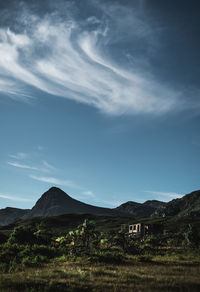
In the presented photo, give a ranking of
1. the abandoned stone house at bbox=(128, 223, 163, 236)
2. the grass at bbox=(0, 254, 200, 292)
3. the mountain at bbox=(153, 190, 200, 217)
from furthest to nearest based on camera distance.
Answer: the mountain at bbox=(153, 190, 200, 217)
the abandoned stone house at bbox=(128, 223, 163, 236)
the grass at bbox=(0, 254, 200, 292)

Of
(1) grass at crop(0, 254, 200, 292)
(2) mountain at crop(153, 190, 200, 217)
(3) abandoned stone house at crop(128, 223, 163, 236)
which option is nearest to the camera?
(1) grass at crop(0, 254, 200, 292)

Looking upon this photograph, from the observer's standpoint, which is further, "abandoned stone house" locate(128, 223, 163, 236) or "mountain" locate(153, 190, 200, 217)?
"mountain" locate(153, 190, 200, 217)

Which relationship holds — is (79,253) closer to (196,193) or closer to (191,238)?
(191,238)

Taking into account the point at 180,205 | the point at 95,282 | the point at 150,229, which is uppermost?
the point at 180,205

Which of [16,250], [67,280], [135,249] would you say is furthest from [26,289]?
[135,249]

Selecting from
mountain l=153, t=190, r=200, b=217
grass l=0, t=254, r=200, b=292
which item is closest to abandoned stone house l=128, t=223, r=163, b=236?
grass l=0, t=254, r=200, b=292

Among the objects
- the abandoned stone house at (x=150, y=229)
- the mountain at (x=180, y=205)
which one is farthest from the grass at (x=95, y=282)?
the mountain at (x=180, y=205)

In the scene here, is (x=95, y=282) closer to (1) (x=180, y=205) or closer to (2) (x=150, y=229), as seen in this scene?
(2) (x=150, y=229)

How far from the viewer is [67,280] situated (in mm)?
Result: 10914

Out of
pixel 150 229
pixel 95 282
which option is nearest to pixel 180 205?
pixel 150 229

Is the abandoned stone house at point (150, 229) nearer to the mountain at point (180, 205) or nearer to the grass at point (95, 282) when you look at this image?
the grass at point (95, 282)

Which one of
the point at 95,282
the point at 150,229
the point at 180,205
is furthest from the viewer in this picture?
the point at 180,205

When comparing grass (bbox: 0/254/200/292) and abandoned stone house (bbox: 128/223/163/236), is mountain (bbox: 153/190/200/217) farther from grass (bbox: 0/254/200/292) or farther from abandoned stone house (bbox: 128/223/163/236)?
grass (bbox: 0/254/200/292)

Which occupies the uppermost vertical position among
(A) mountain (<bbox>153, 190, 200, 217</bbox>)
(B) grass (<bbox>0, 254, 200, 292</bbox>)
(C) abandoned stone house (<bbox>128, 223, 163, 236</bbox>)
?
(A) mountain (<bbox>153, 190, 200, 217</bbox>)
